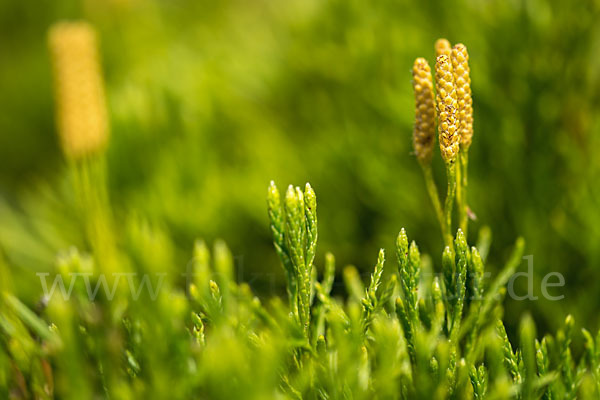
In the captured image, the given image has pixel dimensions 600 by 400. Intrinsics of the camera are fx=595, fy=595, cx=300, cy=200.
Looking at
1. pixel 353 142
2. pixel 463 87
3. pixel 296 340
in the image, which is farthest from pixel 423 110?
pixel 353 142

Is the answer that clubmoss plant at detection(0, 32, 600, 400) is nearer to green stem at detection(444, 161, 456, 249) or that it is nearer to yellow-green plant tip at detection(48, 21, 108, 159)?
green stem at detection(444, 161, 456, 249)

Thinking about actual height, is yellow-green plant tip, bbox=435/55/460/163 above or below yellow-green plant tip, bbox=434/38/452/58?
below

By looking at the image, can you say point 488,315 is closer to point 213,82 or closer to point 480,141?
point 480,141

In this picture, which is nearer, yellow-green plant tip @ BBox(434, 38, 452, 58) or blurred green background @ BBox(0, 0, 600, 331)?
yellow-green plant tip @ BBox(434, 38, 452, 58)

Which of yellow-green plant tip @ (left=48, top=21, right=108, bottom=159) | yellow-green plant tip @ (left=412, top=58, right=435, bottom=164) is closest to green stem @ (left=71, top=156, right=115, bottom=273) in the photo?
yellow-green plant tip @ (left=48, top=21, right=108, bottom=159)

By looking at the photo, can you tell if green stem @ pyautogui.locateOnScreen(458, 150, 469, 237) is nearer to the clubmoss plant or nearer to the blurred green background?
the clubmoss plant

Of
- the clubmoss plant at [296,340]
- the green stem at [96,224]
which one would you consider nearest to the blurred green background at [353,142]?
the green stem at [96,224]

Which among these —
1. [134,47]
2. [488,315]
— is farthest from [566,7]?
[134,47]

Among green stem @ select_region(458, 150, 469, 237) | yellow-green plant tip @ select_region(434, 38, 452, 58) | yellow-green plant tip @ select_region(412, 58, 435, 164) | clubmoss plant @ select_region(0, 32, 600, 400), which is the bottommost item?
clubmoss plant @ select_region(0, 32, 600, 400)
